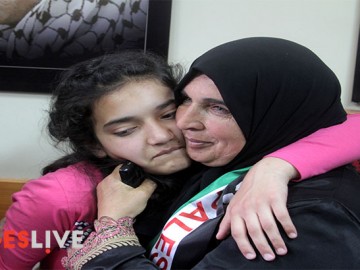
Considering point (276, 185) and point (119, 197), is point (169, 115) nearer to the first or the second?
point (119, 197)

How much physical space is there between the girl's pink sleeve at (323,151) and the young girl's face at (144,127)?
1.01ft

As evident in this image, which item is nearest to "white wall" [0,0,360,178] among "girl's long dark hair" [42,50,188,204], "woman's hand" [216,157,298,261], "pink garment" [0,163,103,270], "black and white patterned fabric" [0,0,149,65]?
"black and white patterned fabric" [0,0,149,65]

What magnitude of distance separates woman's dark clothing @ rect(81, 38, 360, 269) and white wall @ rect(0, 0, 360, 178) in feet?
1.94

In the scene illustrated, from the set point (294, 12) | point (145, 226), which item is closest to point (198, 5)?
point (294, 12)

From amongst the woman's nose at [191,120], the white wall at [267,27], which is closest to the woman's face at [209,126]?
the woman's nose at [191,120]

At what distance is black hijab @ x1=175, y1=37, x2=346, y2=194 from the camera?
77 centimetres

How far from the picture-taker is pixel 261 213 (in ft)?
1.85

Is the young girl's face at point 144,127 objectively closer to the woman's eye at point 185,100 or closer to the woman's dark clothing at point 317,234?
the woman's eye at point 185,100

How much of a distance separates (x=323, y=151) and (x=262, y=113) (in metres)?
0.16

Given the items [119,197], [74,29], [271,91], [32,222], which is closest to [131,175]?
[119,197]

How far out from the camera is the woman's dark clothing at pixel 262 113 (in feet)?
2.10

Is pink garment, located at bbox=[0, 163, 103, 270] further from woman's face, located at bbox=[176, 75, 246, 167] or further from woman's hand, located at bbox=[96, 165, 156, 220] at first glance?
woman's face, located at bbox=[176, 75, 246, 167]

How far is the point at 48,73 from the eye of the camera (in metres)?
1.42

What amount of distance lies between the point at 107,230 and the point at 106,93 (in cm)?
37
